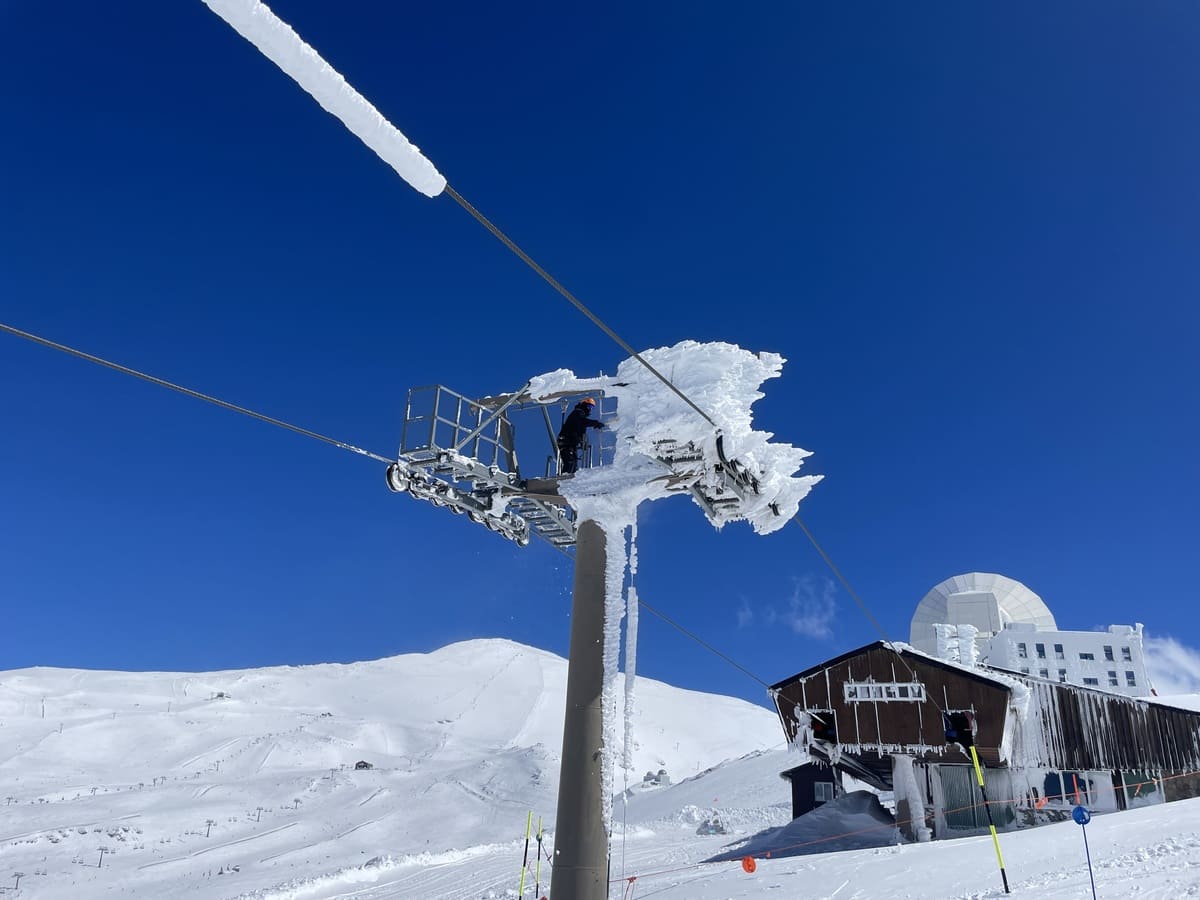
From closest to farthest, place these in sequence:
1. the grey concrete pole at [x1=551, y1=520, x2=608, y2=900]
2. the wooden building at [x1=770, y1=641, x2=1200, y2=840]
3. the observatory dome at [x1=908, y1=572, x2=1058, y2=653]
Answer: the grey concrete pole at [x1=551, y1=520, x2=608, y2=900] < the wooden building at [x1=770, y1=641, x2=1200, y2=840] < the observatory dome at [x1=908, y1=572, x2=1058, y2=653]

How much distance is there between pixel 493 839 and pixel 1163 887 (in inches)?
1109

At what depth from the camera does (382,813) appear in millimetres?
36719

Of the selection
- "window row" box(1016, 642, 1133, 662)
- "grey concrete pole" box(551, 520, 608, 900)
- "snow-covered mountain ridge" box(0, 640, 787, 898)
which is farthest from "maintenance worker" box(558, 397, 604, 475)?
"window row" box(1016, 642, 1133, 662)

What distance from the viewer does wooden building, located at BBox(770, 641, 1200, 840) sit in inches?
1107

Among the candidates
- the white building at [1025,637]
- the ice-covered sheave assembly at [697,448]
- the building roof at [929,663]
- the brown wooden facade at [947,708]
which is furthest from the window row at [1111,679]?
the ice-covered sheave assembly at [697,448]

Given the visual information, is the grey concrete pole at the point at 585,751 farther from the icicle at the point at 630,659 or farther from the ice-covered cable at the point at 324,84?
the ice-covered cable at the point at 324,84

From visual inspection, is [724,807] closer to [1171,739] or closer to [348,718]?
[1171,739]

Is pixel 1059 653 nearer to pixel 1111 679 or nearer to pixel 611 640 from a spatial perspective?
pixel 1111 679

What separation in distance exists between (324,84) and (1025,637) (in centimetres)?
8124

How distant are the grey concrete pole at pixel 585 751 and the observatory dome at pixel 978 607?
209 feet

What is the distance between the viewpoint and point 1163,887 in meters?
11.3

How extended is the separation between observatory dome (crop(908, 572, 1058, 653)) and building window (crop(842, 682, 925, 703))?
41112 mm

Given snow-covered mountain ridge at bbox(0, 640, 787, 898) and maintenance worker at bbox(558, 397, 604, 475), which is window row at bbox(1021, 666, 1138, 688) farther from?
maintenance worker at bbox(558, 397, 604, 475)

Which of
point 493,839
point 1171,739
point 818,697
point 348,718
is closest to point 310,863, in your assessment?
point 493,839
